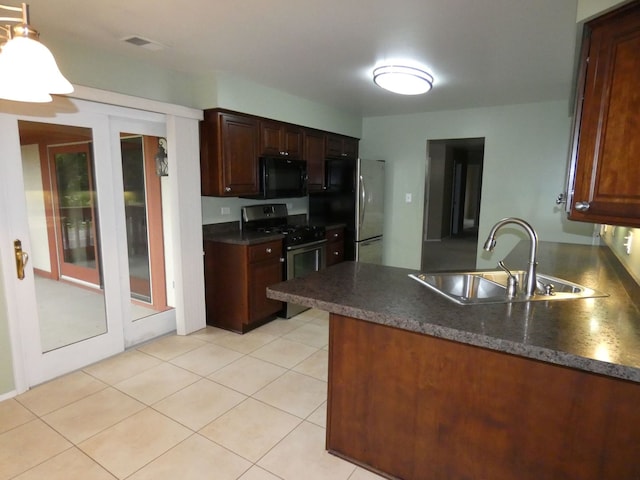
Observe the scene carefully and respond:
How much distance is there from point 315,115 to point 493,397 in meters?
3.67

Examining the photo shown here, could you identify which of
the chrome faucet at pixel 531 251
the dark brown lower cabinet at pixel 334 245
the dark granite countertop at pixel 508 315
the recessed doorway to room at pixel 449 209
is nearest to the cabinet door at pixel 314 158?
the dark brown lower cabinet at pixel 334 245

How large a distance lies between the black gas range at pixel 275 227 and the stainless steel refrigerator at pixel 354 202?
646 mm

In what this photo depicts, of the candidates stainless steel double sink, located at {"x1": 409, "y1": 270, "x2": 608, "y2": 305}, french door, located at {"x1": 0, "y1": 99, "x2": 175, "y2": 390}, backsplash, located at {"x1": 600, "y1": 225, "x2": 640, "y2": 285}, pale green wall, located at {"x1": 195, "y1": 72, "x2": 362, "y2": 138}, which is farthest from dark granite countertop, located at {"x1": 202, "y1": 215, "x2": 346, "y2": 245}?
backsplash, located at {"x1": 600, "y1": 225, "x2": 640, "y2": 285}

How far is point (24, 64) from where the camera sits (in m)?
1.20

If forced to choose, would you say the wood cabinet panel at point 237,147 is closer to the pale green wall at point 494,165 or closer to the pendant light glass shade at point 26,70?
the pale green wall at point 494,165

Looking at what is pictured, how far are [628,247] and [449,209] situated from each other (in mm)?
7584

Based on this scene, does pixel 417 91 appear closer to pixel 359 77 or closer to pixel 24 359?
pixel 359 77

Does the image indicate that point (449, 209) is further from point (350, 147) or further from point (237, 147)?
point (237, 147)

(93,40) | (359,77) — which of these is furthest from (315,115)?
(93,40)

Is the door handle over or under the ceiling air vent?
under

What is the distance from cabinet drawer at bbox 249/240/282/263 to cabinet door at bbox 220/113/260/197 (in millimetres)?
541

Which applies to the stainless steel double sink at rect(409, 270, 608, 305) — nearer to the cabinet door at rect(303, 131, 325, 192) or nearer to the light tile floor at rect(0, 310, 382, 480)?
the light tile floor at rect(0, 310, 382, 480)

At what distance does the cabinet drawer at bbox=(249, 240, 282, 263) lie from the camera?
3.47 meters

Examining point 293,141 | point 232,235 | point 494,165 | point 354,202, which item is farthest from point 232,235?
point 494,165
